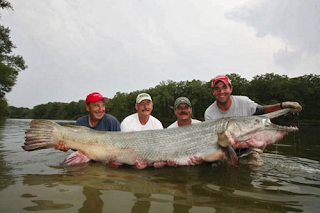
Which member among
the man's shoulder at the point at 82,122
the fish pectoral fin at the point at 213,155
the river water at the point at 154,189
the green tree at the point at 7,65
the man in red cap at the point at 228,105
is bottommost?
the river water at the point at 154,189

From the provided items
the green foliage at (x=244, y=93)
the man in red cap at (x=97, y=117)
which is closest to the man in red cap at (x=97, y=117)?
the man in red cap at (x=97, y=117)

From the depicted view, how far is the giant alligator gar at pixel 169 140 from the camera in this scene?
4168 mm

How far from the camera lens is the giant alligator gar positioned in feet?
13.7

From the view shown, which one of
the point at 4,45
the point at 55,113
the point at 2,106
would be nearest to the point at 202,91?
the point at 4,45

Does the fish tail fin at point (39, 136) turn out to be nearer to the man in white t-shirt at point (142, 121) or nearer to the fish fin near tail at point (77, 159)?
the fish fin near tail at point (77, 159)

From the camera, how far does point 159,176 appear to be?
3908 millimetres

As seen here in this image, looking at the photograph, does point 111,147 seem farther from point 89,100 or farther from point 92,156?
point 89,100

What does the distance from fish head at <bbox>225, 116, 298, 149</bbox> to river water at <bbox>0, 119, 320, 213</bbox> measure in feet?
2.08

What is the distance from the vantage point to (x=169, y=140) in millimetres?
4301

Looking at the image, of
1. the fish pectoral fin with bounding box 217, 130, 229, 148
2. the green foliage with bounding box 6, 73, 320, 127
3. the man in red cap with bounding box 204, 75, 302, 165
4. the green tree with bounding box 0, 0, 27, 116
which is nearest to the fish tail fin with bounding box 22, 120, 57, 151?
the fish pectoral fin with bounding box 217, 130, 229, 148

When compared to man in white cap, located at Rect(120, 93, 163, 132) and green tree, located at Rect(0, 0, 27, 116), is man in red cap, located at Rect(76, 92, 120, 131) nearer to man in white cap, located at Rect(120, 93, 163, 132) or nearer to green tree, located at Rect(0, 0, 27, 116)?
man in white cap, located at Rect(120, 93, 163, 132)

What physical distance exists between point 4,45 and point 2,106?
3079cm

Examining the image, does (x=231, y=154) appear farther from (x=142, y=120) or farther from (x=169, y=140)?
(x=142, y=120)

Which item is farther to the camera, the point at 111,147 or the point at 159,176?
the point at 111,147
